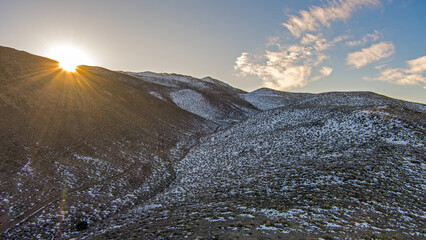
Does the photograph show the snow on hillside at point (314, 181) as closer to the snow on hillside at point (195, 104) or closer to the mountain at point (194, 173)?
the mountain at point (194, 173)

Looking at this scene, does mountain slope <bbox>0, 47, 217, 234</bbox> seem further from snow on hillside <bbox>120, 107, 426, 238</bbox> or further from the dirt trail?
snow on hillside <bbox>120, 107, 426, 238</bbox>

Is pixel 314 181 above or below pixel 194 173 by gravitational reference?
above

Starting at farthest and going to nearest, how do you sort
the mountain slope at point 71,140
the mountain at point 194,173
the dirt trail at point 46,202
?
the mountain slope at point 71,140 < the dirt trail at point 46,202 < the mountain at point 194,173

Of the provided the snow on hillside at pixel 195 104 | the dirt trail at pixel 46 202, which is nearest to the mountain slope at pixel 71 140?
the dirt trail at pixel 46 202

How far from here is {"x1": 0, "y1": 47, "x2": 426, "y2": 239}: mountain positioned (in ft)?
32.9

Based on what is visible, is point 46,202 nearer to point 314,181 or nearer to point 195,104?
point 314,181

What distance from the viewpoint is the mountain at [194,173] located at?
32.9 ft

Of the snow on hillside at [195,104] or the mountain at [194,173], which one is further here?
the snow on hillside at [195,104]

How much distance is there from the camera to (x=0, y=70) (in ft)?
103

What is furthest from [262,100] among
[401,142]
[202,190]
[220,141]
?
[202,190]

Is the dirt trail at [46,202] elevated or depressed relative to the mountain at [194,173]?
depressed

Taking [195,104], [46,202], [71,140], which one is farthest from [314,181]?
[195,104]

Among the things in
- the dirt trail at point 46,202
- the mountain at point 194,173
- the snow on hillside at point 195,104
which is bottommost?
the dirt trail at point 46,202

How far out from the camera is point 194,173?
2105cm
